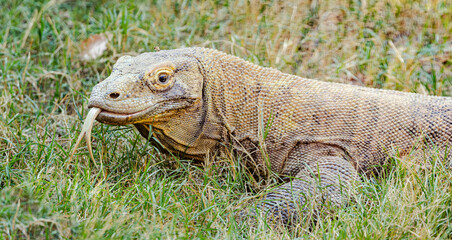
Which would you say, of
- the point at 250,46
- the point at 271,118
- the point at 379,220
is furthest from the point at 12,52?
the point at 379,220

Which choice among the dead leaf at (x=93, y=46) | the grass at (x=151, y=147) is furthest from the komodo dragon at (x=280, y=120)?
the dead leaf at (x=93, y=46)

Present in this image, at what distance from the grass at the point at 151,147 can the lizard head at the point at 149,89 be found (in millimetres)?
459

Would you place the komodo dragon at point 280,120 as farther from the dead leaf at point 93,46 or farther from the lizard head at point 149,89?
the dead leaf at point 93,46

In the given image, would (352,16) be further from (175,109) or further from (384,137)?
(175,109)

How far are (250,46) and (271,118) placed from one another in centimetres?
225

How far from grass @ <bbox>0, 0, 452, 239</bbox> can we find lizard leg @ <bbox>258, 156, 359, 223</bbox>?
12 cm

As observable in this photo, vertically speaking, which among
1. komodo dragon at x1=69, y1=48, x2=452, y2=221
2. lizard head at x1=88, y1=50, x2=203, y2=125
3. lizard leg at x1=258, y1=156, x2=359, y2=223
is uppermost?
lizard head at x1=88, y1=50, x2=203, y2=125

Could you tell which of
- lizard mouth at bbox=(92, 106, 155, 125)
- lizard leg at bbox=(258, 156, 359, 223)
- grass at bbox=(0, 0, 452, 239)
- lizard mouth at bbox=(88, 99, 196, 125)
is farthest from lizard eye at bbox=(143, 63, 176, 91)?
lizard leg at bbox=(258, 156, 359, 223)

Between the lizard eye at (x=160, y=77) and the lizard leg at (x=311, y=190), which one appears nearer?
the lizard leg at (x=311, y=190)

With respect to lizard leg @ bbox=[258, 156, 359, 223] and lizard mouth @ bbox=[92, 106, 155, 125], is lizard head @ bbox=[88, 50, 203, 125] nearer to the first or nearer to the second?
lizard mouth @ bbox=[92, 106, 155, 125]

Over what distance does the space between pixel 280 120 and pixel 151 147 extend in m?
1.16

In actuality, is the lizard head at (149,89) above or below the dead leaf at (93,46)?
above

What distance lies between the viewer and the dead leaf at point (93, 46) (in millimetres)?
6339

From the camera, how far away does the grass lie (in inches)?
139
